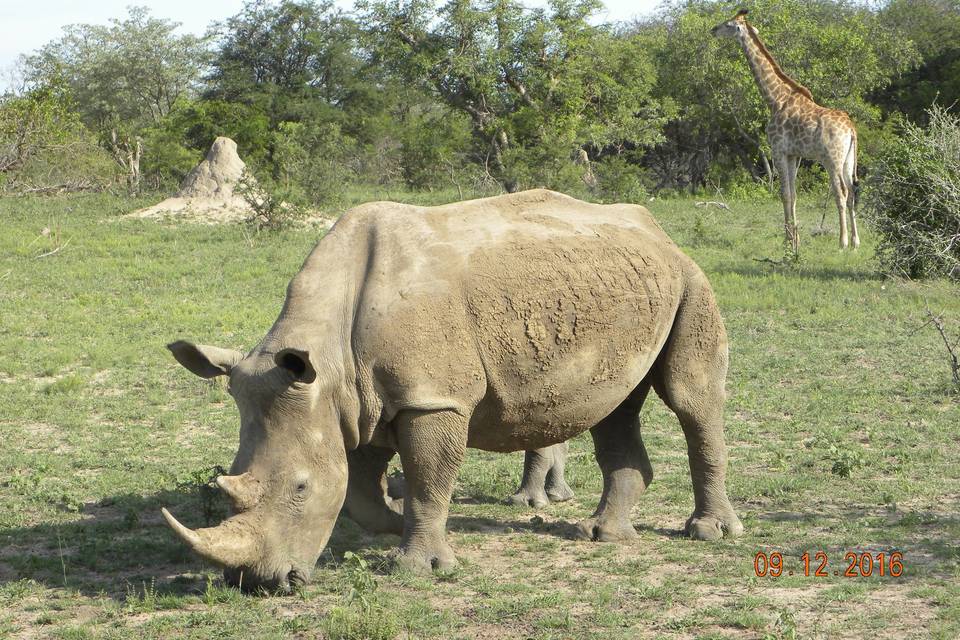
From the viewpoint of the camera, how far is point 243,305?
48.1 feet

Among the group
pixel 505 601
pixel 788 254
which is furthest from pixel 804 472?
pixel 788 254

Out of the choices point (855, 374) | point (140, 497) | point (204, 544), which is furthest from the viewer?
point (855, 374)

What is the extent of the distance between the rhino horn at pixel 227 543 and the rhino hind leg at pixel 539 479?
2.81 metres

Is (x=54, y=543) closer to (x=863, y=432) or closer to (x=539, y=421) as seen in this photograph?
(x=539, y=421)

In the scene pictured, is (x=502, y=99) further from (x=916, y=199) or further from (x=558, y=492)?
(x=558, y=492)

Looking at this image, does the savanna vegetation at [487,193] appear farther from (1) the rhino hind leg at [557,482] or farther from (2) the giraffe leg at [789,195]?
(2) the giraffe leg at [789,195]

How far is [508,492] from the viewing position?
8375mm

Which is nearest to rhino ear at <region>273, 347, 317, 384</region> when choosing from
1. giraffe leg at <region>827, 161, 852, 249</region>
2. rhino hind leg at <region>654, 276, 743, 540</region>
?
rhino hind leg at <region>654, 276, 743, 540</region>

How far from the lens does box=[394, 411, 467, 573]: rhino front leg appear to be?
609cm

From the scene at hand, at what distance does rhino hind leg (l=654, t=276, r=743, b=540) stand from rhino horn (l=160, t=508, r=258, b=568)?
9.64 feet

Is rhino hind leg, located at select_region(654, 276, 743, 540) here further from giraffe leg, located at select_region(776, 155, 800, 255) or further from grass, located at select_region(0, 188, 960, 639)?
giraffe leg, located at select_region(776, 155, 800, 255)

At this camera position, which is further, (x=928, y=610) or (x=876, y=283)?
(x=876, y=283)

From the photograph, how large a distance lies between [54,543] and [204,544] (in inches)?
86.2

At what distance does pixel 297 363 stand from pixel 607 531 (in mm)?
2481
